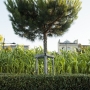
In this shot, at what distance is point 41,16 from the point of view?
16531 millimetres

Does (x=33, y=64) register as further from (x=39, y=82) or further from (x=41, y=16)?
(x=41, y=16)

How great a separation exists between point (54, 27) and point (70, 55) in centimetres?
589

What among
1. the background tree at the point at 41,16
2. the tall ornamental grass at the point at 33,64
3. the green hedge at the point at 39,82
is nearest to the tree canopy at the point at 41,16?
the background tree at the point at 41,16

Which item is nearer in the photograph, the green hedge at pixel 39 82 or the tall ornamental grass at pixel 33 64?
the green hedge at pixel 39 82

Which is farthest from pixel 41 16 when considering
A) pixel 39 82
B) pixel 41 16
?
pixel 39 82

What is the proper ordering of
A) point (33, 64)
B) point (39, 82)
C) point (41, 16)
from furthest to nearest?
point (41, 16) < point (33, 64) < point (39, 82)

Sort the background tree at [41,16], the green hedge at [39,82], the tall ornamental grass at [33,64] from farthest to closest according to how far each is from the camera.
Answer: the background tree at [41,16] < the tall ornamental grass at [33,64] < the green hedge at [39,82]

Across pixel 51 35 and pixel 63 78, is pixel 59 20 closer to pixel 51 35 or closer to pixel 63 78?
pixel 51 35

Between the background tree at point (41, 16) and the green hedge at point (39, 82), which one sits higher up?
the background tree at point (41, 16)

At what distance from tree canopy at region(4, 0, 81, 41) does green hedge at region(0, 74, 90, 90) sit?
964 cm

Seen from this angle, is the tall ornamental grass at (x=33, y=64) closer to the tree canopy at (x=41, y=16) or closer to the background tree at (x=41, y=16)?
the background tree at (x=41, y=16)

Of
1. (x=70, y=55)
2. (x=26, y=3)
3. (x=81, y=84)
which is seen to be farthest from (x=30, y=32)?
(x=81, y=84)

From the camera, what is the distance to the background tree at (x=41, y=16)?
1652 cm

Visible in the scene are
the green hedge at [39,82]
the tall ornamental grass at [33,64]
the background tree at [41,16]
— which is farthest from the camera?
the background tree at [41,16]
